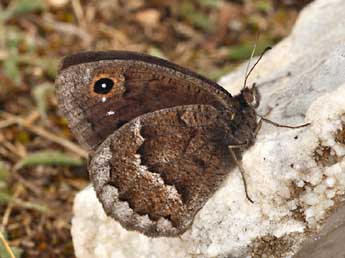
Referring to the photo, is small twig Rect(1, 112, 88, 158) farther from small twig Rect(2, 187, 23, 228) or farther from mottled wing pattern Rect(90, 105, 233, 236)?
mottled wing pattern Rect(90, 105, 233, 236)

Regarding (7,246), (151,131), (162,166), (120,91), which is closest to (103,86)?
(120,91)

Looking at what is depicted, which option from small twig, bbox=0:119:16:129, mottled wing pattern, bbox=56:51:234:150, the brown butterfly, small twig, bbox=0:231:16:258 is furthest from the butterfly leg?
small twig, bbox=0:119:16:129

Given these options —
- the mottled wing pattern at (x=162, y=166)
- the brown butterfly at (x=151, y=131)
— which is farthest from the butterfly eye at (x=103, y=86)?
Answer: the mottled wing pattern at (x=162, y=166)

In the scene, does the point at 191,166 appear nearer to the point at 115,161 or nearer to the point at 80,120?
the point at 115,161

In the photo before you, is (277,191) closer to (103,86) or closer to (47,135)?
(103,86)

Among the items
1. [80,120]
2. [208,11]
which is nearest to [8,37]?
[208,11]

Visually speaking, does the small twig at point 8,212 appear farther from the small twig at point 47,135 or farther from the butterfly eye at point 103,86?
the butterfly eye at point 103,86
